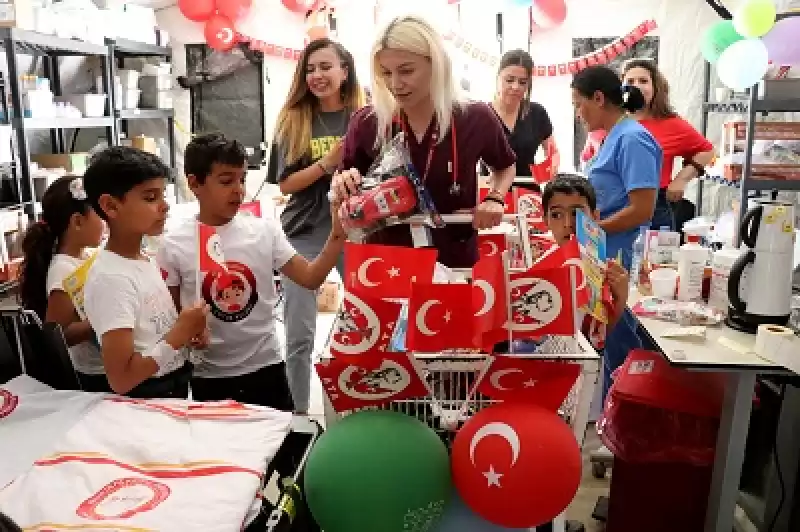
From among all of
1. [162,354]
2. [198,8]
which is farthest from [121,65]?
[162,354]

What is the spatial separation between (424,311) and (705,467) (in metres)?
1.16

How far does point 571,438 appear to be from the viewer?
4.16 feet

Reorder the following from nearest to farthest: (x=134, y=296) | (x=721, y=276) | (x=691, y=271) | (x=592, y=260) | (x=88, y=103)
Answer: (x=592, y=260), (x=134, y=296), (x=721, y=276), (x=691, y=271), (x=88, y=103)

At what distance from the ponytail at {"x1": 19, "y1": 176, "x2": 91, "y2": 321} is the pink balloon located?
130 inches

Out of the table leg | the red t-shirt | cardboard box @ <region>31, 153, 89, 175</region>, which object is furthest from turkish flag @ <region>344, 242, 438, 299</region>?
cardboard box @ <region>31, 153, 89, 175</region>

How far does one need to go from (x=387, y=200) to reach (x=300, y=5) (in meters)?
3.90

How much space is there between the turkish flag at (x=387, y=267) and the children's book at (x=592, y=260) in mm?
340

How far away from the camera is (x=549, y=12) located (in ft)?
16.0

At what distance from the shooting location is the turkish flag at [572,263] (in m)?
1.29

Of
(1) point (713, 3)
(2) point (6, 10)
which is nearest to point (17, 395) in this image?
(2) point (6, 10)

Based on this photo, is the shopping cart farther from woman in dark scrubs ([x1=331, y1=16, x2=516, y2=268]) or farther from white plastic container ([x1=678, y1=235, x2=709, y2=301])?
white plastic container ([x1=678, y1=235, x2=709, y2=301])

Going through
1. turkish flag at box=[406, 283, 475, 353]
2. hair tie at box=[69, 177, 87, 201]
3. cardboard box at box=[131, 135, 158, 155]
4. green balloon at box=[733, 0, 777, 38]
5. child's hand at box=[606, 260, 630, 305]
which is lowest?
child's hand at box=[606, 260, 630, 305]

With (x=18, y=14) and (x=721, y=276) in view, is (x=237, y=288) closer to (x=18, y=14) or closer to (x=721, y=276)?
(x=721, y=276)

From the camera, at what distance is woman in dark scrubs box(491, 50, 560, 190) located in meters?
3.23
